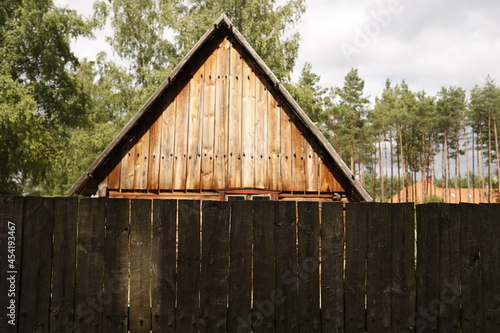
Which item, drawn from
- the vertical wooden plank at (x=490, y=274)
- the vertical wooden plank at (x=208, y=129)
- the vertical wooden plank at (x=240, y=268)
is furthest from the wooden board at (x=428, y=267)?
the vertical wooden plank at (x=208, y=129)

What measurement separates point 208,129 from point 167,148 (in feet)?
3.23

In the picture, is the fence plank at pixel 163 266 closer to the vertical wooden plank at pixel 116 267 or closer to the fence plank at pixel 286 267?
Answer: the vertical wooden plank at pixel 116 267

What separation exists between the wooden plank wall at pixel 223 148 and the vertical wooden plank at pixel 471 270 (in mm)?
4747

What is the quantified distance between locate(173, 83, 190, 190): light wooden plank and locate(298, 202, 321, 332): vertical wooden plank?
523 cm

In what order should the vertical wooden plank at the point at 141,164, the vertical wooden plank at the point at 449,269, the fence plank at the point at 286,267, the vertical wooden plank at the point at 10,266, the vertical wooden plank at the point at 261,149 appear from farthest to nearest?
the vertical wooden plank at the point at 261,149
the vertical wooden plank at the point at 141,164
the vertical wooden plank at the point at 449,269
the fence plank at the point at 286,267
the vertical wooden plank at the point at 10,266

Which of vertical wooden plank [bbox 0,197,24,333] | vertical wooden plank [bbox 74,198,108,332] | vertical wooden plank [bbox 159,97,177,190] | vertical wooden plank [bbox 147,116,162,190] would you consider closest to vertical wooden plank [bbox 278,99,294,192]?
vertical wooden plank [bbox 159,97,177,190]

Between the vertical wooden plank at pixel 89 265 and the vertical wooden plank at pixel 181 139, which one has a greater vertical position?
the vertical wooden plank at pixel 181 139

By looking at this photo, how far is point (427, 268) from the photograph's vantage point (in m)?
4.17

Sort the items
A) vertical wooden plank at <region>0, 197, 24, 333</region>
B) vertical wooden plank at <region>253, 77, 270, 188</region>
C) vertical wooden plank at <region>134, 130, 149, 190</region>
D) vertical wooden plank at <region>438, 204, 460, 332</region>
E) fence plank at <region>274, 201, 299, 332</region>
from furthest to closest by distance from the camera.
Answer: vertical wooden plank at <region>253, 77, 270, 188</region> → vertical wooden plank at <region>134, 130, 149, 190</region> → vertical wooden plank at <region>438, 204, 460, 332</region> → fence plank at <region>274, 201, 299, 332</region> → vertical wooden plank at <region>0, 197, 24, 333</region>

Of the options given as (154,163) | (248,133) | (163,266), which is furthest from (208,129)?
(163,266)

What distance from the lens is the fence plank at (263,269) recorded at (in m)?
4.04

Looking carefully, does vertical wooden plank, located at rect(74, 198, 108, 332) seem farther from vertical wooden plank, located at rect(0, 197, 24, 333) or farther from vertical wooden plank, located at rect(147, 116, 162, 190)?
vertical wooden plank, located at rect(147, 116, 162, 190)

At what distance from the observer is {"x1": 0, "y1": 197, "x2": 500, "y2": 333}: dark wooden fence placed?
13.1 ft

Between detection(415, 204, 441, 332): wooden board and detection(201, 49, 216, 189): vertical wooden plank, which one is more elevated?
detection(201, 49, 216, 189): vertical wooden plank
